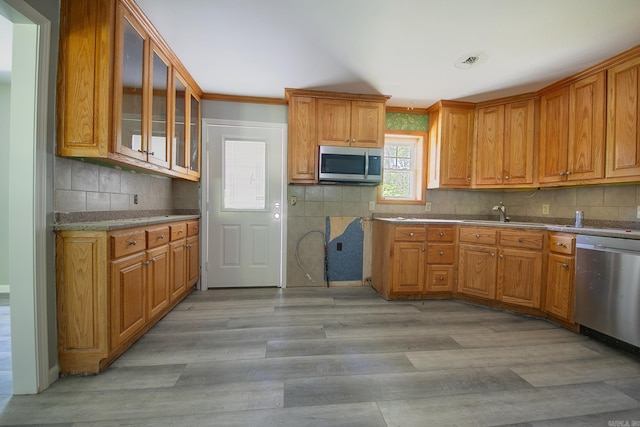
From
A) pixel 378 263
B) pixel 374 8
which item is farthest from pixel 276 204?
pixel 374 8

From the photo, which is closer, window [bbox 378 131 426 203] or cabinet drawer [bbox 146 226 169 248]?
cabinet drawer [bbox 146 226 169 248]

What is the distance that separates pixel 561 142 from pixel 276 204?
3.11m

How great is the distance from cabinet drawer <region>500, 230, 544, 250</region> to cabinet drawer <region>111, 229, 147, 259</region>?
3.25 m

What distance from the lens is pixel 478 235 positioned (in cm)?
289

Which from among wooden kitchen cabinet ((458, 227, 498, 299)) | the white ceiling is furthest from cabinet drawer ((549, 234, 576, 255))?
the white ceiling

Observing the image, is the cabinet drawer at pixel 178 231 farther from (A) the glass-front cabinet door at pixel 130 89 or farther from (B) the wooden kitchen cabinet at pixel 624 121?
(B) the wooden kitchen cabinet at pixel 624 121

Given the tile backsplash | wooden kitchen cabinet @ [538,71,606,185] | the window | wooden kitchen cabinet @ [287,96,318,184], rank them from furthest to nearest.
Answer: the window, wooden kitchen cabinet @ [287,96,318,184], wooden kitchen cabinet @ [538,71,606,185], the tile backsplash

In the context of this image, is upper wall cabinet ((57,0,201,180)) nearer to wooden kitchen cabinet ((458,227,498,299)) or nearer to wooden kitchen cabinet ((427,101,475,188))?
wooden kitchen cabinet ((427,101,475,188))

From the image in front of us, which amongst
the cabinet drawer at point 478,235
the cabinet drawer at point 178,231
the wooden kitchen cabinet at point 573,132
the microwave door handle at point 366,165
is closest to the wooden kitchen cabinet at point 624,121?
the wooden kitchen cabinet at point 573,132

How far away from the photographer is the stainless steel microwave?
120 inches

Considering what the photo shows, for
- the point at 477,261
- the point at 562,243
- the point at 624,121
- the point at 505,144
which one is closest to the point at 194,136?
the point at 477,261

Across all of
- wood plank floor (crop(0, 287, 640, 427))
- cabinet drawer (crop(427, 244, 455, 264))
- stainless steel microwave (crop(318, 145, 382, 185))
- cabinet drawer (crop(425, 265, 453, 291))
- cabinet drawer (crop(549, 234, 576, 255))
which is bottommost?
wood plank floor (crop(0, 287, 640, 427))

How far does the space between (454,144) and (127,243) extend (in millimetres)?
3444

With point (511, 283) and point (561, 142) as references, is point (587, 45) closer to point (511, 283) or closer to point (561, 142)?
point (561, 142)
